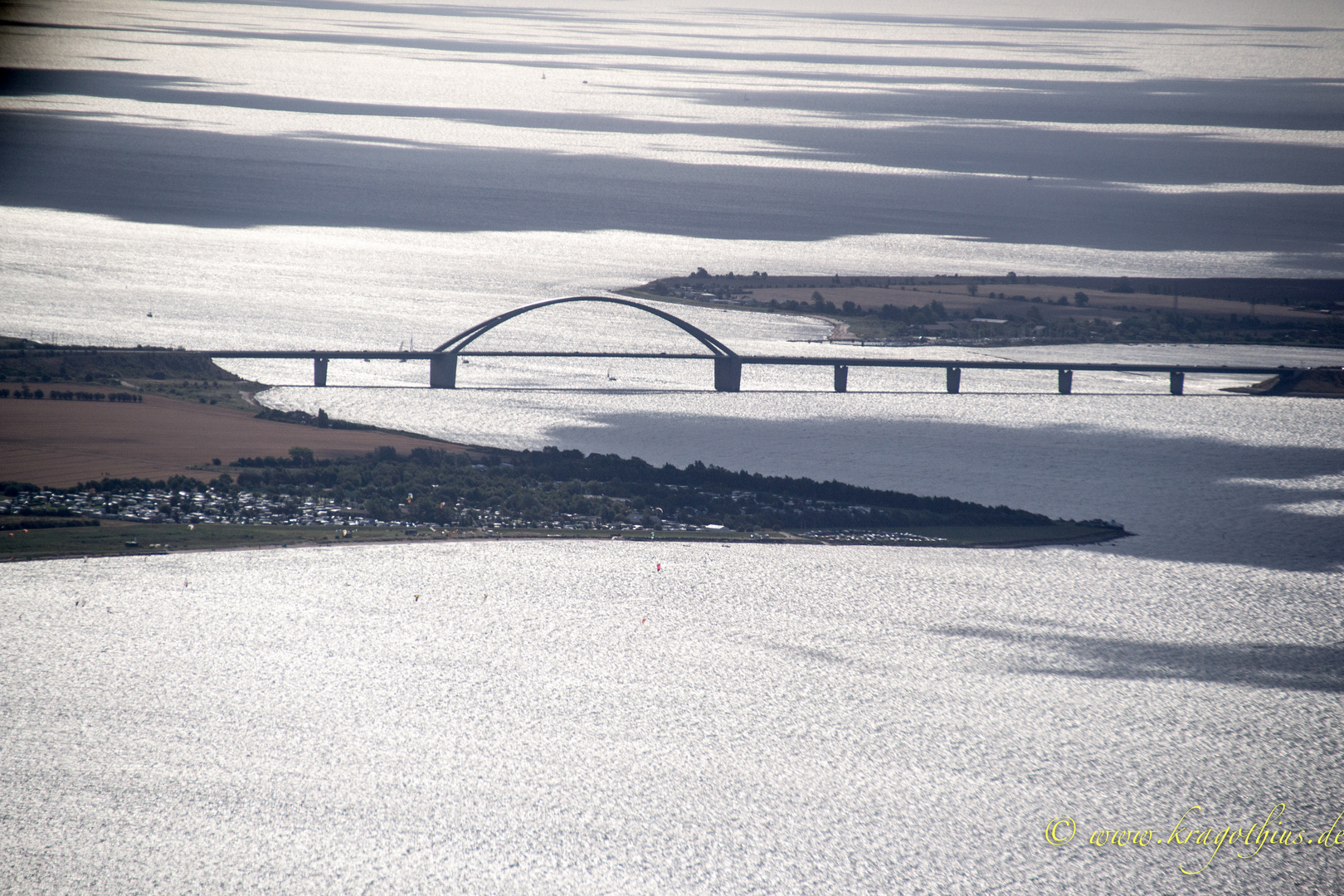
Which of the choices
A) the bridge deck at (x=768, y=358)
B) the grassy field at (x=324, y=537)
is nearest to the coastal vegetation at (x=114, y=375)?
the bridge deck at (x=768, y=358)

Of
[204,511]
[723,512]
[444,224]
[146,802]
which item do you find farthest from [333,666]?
[444,224]

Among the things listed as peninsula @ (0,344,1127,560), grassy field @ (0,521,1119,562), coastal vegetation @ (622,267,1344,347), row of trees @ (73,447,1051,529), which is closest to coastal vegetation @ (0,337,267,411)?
peninsula @ (0,344,1127,560)

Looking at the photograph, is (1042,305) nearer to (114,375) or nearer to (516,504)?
(516,504)

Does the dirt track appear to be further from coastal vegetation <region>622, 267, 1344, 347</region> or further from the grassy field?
coastal vegetation <region>622, 267, 1344, 347</region>

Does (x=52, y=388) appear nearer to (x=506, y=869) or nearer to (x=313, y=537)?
(x=313, y=537)

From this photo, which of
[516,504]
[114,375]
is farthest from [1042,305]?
[114,375]

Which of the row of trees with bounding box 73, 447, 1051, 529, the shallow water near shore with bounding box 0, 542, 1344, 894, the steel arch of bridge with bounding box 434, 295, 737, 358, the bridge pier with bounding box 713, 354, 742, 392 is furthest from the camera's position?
the bridge pier with bounding box 713, 354, 742, 392

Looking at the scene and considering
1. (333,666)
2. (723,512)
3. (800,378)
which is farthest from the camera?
(800,378)
